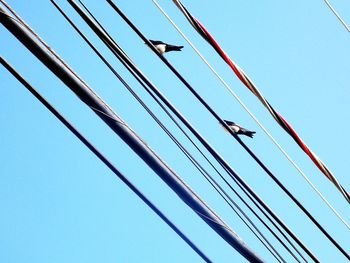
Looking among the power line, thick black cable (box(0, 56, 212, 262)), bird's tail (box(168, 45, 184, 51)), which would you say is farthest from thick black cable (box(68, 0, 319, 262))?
bird's tail (box(168, 45, 184, 51))

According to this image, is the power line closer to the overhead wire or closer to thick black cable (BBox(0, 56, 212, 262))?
thick black cable (BBox(0, 56, 212, 262))

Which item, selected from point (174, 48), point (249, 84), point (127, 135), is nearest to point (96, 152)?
point (127, 135)

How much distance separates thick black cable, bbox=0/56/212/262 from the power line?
0.16 meters

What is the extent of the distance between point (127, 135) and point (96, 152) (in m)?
0.25

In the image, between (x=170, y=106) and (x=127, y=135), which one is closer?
(x=127, y=135)

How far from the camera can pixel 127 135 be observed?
8.66 feet

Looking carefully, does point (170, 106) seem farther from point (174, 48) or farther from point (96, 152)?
point (174, 48)

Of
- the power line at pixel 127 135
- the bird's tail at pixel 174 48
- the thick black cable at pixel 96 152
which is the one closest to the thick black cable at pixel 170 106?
the power line at pixel 127 135

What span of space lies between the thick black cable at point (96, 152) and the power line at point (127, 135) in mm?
159

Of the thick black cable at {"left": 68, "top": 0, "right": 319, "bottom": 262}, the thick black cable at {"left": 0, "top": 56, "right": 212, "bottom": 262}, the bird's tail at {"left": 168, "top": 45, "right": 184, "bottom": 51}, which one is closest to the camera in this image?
the thick black cable at {"left": 0, "top": 56, "right": 212, "bottom": 262}

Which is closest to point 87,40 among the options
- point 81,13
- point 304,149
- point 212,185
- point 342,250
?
point 81,13

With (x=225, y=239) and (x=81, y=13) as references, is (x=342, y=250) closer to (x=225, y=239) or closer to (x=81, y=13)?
(x=225, y=239)

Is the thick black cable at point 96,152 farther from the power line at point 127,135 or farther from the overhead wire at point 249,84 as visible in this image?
the overhead wire at point 249,84

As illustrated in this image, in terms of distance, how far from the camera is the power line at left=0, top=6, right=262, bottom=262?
243 cm
